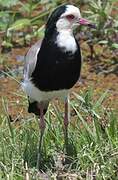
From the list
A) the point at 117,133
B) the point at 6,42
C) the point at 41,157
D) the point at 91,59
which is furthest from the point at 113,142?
the point at 6,42

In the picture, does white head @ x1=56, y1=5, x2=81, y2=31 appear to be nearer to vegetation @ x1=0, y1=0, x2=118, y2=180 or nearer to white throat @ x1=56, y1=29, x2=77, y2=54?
white throat @ x1=56, y1=29, x2=77, y2=54

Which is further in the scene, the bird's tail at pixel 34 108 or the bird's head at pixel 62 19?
the bird's tail at pixel 34 108

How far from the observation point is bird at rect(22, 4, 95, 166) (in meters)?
3.67

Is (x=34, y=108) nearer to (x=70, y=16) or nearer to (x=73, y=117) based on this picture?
(x=73, y=117)

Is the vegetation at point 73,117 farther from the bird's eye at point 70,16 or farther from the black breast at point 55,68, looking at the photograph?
the bird's eye at point 70,16

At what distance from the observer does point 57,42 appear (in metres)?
3.68

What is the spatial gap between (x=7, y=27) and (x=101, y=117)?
1.67 m

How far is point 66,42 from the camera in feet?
12.0

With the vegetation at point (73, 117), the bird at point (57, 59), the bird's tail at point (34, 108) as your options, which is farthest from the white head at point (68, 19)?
the bird's tail at point (34, 108)

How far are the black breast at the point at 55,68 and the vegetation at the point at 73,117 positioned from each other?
1.00 feet

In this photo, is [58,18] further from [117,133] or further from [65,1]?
[65,1]

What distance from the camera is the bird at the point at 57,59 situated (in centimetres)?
367

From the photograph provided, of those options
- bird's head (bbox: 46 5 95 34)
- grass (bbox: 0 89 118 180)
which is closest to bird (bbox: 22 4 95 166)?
bird's head (bbox: 46 5 95 34)

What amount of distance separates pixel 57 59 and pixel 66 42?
3.9 inches
